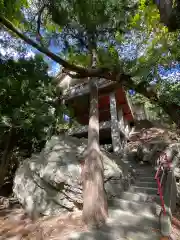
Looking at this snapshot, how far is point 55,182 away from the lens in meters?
5.58

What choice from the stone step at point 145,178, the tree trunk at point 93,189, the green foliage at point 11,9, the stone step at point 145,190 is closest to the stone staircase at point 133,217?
the stone step at point 145,190

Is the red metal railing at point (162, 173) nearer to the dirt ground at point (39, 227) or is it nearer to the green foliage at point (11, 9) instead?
the dirt ground at point (39, 227)

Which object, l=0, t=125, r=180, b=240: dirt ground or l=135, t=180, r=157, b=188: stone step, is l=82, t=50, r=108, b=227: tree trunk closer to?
l=0, t=125, r=180, b=240: dirt ground

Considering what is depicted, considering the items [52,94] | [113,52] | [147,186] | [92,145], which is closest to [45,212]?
[92,145]

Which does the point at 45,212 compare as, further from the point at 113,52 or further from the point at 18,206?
the point at 113,52

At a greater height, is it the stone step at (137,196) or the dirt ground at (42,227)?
the stone step at (137,196)

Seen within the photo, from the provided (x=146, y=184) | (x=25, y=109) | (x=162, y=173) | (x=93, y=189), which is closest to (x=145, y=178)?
(x=146, y=184)

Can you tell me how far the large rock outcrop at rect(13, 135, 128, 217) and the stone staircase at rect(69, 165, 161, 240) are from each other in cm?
47

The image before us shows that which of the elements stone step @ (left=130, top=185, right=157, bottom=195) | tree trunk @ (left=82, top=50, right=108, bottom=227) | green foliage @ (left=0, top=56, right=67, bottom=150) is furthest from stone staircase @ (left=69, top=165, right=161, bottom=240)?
green foliage @ (left=0, top=56, right=67, bottom=150)

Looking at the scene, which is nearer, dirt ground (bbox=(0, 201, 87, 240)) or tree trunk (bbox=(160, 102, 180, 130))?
dirt ground (bbox=(0, 201, 87, 240))

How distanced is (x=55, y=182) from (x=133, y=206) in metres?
2.39

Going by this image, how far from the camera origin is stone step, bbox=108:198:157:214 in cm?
520

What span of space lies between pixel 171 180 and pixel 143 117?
17962 mm

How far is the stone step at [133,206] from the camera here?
205 inches
